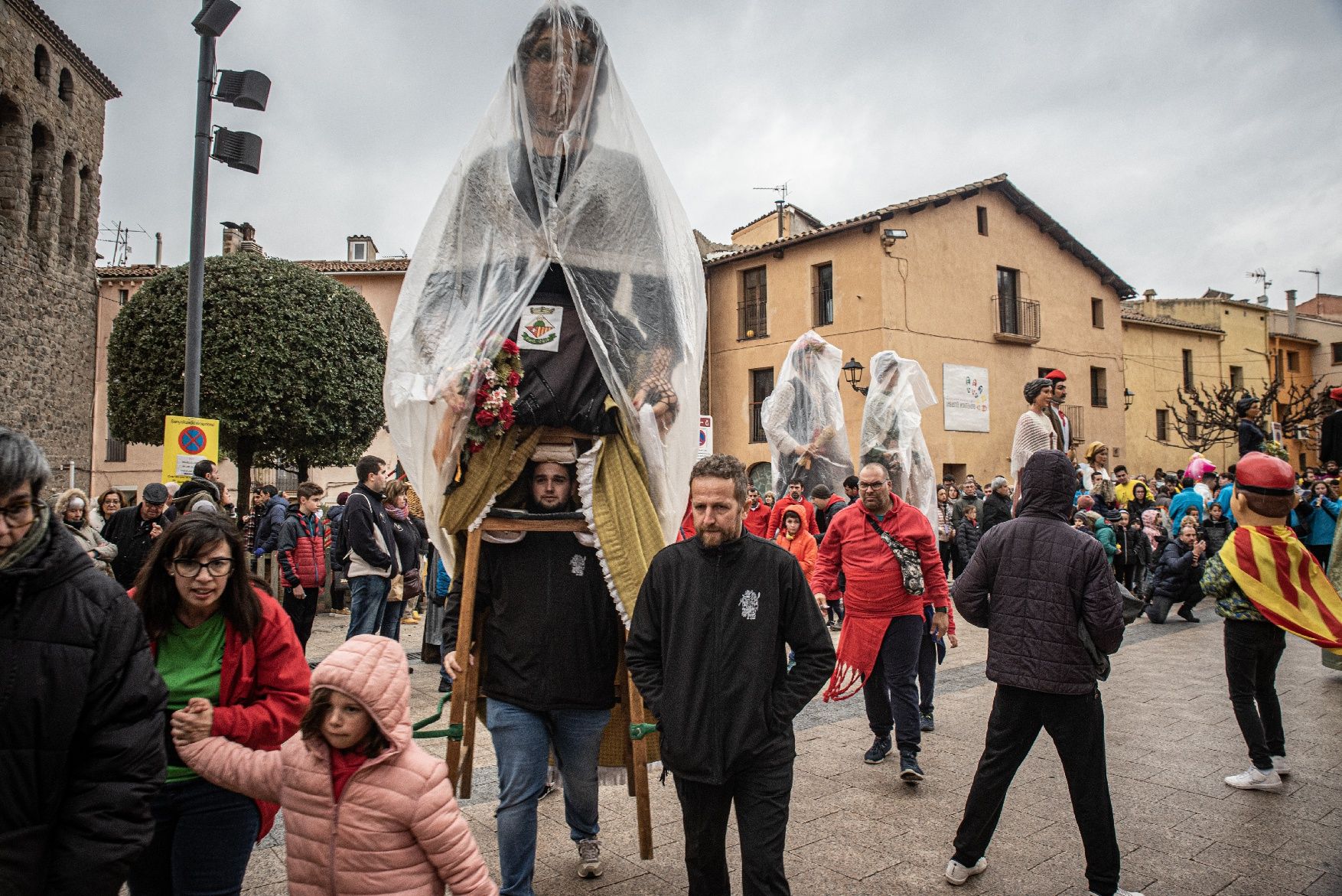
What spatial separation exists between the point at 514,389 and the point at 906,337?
75.5 feet

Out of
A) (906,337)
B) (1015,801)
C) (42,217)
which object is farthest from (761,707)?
(42,217)

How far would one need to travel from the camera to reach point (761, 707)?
292 cm

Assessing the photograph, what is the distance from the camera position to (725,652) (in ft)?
9.70

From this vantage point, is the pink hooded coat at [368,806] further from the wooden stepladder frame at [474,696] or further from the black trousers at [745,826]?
the wooden stepladder frame at [474,696]

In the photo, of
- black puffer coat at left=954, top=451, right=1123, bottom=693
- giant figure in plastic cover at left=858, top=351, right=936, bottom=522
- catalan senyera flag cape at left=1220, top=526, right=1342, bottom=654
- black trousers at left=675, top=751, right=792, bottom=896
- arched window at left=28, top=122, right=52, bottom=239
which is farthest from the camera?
arched window at left=28, top=122, right=52, bottom=239

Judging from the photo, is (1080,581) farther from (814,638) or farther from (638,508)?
(638,508)

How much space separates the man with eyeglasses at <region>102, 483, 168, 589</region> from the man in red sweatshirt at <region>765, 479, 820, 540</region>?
5849 millimetres

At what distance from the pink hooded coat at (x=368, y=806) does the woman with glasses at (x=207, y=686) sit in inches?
4.0

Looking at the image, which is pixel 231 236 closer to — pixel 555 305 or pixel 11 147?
pixel 11 147

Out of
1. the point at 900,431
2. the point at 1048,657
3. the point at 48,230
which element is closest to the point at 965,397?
the point at 900,431

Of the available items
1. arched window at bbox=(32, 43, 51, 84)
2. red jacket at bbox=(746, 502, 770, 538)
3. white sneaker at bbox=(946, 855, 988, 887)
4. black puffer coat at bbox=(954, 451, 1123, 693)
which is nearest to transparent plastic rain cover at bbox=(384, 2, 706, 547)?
black puffer coat at bbox=(954, 451, 1123, 693)

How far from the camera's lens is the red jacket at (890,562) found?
18.0 ft

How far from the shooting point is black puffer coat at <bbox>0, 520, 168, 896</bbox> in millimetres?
1974

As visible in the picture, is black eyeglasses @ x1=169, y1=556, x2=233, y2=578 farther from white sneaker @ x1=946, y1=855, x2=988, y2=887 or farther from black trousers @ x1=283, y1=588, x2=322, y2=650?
black trousers @ x1=283, y1=588, x2=322, y2=650
